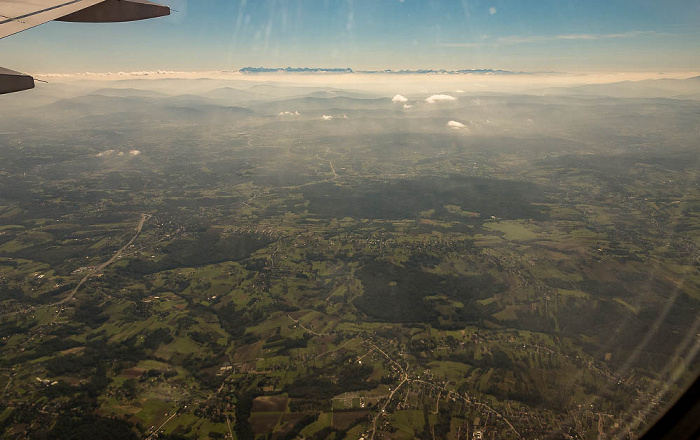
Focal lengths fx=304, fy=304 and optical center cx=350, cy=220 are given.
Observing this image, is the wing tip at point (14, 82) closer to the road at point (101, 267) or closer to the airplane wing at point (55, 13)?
the airplane wing at point (55, 13)

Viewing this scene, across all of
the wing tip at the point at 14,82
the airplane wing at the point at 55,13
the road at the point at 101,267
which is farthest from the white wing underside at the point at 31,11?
the road at the point at 101,267

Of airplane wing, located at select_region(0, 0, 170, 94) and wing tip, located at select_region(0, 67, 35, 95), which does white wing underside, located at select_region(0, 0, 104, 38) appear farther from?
wing tip, located at select_region(0, 67, 35, 95)

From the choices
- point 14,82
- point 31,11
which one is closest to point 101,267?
point 31,11

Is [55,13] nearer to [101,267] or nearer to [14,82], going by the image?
[14,82]

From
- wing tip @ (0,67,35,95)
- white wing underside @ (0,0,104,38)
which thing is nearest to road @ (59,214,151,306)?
white wing underside @ (0,0,104,38)

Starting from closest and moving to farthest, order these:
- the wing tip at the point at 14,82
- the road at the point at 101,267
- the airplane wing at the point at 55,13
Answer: the wing tip at the point at 14,82, the airplane wing at the point at 55,13, the road at the point at 101,267

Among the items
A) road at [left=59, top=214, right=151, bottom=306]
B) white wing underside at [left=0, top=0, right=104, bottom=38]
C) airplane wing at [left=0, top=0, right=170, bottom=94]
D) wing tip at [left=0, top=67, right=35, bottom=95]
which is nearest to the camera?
wing tip at [left=0, top=67, right=35, bottom=95]

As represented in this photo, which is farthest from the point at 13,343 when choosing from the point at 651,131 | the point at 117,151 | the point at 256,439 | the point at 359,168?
the point at 651,131

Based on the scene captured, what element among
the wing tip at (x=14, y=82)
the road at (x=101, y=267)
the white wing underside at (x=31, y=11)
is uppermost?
the white wing underside at (x=31, y=11)

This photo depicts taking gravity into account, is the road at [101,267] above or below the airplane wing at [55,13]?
below

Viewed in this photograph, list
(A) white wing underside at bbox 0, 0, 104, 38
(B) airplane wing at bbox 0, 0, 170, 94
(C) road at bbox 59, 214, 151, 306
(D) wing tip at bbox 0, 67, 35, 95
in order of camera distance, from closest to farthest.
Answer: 1. (D) wing tip at bbox 0, 67, 35, 95
2. (B) airplane wing at bbox 0, 0, 170, 94
3. (A) white wing underside at bbox 0, 0, 104, 38
4. (C) road at bbox 59, 214, 151, 306
